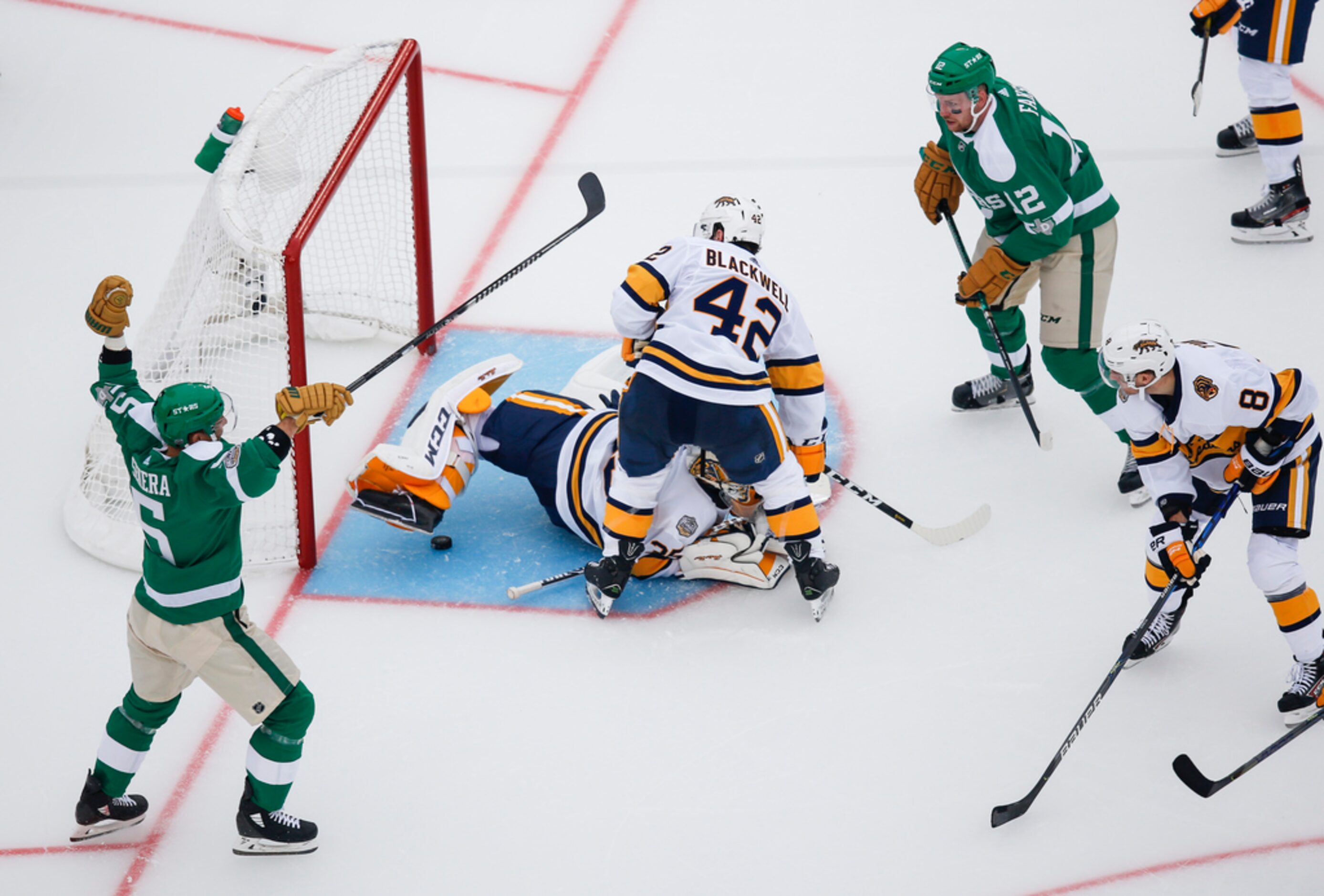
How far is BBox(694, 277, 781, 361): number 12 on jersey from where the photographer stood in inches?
154

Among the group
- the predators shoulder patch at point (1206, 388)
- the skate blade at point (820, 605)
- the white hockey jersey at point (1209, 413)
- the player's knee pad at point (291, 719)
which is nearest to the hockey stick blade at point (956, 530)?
the skate blade at point (820, 605)

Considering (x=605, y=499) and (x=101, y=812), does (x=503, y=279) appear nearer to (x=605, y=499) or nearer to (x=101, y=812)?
(x=605, y=499)

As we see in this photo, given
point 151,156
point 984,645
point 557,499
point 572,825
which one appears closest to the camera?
point 572,825

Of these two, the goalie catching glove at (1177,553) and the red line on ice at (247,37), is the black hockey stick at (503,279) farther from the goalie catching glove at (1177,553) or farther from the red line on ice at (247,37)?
the red line on ice at (247,37)

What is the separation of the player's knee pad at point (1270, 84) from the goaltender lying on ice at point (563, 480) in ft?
8.98

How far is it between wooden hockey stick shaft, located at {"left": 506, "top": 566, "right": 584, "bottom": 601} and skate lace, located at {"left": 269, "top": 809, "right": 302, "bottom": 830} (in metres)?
0.93

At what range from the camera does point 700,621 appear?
423cm

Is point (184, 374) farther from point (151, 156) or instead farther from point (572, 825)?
point (151, 156)

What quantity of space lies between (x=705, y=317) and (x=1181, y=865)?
1.73 meters

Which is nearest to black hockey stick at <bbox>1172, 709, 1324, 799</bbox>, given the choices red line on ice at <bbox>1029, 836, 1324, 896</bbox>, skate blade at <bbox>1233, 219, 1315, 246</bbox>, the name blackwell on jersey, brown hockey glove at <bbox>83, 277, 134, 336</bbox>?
red line on ice at <bbox>1029, 836, 1324, 896</bbox>

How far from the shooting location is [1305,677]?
3.81 m

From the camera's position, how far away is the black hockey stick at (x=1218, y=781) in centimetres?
346

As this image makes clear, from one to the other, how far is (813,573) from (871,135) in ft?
9.91

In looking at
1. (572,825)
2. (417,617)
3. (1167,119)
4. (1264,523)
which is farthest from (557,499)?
(1167,119)
